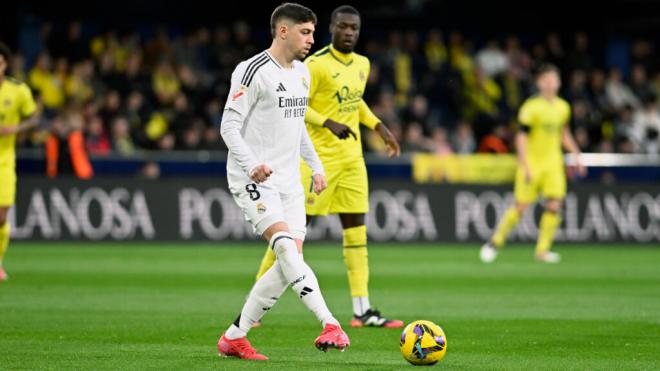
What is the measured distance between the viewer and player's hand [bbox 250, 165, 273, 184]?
7379 mm

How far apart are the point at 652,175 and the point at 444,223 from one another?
184 inches

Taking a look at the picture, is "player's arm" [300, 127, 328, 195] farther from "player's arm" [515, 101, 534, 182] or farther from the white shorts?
"player's arm" [515, 101, 534, 182]

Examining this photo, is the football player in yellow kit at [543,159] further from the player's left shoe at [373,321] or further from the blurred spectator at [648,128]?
the blurred spectator at [648,128]

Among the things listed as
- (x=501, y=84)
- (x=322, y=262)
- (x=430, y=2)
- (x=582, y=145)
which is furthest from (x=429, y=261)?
(x=430, y=2)

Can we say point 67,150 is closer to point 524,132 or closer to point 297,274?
point 524,132

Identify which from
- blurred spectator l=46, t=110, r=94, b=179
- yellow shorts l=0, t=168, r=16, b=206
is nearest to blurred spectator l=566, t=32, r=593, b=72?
blurred spectator l=46, t=110, r=94, b=179

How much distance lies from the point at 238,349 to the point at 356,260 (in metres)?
2.40

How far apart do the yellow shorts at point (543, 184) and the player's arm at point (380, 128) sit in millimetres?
6993

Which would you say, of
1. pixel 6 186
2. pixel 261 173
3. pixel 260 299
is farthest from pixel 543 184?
pixel 261 173

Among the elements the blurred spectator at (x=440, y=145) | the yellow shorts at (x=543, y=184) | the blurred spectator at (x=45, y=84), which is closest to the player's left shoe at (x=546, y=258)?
the yellow shorts at (x=543, y=184)

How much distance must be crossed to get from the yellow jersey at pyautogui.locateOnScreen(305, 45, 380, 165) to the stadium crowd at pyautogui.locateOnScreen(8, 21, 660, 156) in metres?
11.4

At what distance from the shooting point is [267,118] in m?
7.85

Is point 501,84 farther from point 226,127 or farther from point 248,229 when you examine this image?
point 226,127

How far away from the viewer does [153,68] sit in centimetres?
2414
